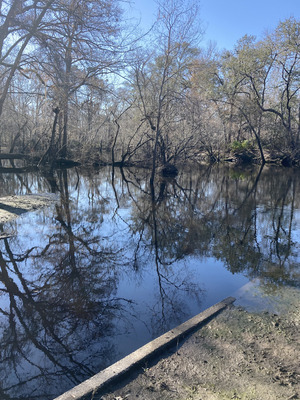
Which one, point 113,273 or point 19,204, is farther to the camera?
point 19,204

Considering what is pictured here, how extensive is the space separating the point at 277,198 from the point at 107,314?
451 inches

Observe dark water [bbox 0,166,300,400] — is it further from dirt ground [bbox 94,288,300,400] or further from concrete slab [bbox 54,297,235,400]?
dirt ground [bbox 94,288,300,400]

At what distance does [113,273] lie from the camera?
19.7 ft

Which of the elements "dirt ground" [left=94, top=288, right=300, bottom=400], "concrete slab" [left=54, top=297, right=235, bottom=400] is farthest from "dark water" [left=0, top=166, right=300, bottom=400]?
"dirt ground" [left=94, top=288, right=300, bottom=400]

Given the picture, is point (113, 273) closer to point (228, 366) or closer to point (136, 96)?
point (228, 366)

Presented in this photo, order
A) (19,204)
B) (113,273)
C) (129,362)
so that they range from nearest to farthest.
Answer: (129,362) → (113,273) → (19,204)

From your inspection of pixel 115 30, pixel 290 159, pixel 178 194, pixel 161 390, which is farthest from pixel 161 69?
pixel 290 159

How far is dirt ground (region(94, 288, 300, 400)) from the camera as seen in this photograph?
2.82 metres

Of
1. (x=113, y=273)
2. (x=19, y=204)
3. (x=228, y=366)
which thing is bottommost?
(x=113, y=273)

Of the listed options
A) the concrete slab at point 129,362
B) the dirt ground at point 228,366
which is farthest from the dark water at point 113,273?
the dirt ground at point 228,366

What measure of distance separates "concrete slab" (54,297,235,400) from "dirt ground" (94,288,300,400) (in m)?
0.08

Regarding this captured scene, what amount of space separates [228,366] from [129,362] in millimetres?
1027

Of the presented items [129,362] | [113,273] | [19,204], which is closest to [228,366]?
[129,362]

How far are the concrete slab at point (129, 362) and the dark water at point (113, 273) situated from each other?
387mm
